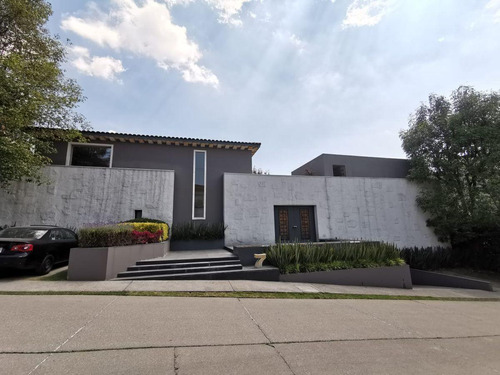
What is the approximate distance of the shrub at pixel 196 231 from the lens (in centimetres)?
1118

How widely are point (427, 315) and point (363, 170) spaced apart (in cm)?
1140

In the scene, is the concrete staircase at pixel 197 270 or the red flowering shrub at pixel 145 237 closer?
the concrete staircase at pixel 197 270

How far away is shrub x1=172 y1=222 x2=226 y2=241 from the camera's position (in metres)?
11.2

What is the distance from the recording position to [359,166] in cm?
1548

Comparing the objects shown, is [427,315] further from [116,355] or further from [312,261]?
[116,355]

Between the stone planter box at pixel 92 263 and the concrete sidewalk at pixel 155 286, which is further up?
the stone planter box at pixel 92 263

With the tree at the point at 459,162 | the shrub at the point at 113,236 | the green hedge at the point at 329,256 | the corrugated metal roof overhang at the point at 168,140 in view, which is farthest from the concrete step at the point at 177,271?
the tree at the point at 459,162

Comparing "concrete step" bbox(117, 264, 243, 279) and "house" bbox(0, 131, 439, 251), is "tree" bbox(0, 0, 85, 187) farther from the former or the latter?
"concrete step" bbox(117, 264, 243, 279)

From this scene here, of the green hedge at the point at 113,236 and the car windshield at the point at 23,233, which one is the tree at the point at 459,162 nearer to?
the green hedge at the point at 113,236

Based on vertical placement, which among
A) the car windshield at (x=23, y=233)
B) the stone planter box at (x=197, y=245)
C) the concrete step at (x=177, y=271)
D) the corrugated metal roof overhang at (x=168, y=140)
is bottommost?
the concrete step at (x=177, y=271)

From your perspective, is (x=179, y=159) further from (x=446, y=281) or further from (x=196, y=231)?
(x=446, y=281)

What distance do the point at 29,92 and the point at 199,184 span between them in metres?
7.44

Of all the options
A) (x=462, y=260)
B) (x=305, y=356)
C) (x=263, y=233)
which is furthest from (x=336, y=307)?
(x=462, y=260)

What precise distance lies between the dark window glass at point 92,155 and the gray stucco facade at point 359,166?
39.2 feet
